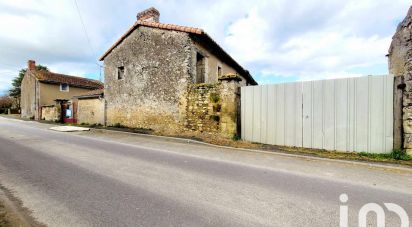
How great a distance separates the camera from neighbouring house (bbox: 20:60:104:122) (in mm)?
26609

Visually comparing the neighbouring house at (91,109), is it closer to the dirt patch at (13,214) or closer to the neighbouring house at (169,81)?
the neighbouring house at (169,81)

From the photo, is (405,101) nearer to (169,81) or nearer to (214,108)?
(214,108)

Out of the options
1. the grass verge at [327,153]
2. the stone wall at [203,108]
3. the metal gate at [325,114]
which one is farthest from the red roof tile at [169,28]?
the grass verge at [327,153]

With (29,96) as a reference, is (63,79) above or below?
above

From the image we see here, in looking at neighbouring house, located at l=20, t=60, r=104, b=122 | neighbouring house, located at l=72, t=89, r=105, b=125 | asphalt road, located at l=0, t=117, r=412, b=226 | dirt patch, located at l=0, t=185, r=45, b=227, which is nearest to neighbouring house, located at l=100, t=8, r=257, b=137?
neighbouring house, located at l=72, t=89, r=105, b=125

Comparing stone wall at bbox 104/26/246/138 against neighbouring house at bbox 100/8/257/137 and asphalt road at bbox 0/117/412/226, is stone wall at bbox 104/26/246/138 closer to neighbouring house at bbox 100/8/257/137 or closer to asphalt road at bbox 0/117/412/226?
neighbouring house at bbox 100/8/257/137

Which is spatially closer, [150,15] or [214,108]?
[214,108]

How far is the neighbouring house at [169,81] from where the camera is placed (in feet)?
32.7

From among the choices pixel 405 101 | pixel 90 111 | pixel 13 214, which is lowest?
pixel 13 214

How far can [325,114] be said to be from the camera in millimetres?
7398

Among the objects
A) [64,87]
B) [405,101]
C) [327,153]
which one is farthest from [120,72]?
[64,87]

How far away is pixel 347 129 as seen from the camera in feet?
23.2

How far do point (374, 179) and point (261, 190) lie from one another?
250cm

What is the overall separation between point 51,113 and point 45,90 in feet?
21.8
